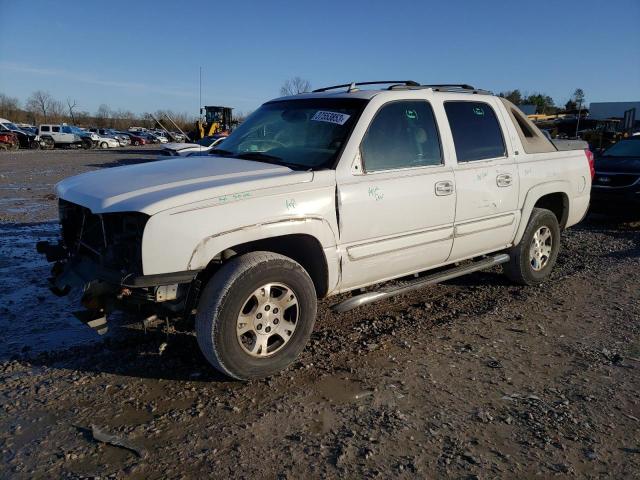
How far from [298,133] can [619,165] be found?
8.00m

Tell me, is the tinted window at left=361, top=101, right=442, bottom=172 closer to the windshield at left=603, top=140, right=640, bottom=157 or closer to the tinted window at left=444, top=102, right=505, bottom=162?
the tinted window at left=444, top=102, right=505, bottom=162

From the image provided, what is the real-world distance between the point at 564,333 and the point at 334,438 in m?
2.50

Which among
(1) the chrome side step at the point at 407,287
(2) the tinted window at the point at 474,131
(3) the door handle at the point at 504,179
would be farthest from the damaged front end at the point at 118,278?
(3) the door handle at the point at 504,179

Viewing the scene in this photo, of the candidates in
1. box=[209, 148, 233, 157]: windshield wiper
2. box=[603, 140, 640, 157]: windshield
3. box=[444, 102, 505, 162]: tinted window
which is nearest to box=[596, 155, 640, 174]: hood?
box=[603, 140, 640, 157]: windshield

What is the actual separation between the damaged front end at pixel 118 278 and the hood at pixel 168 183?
0.28 feet

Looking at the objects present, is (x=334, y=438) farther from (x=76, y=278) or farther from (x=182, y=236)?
(x=76, y=278)

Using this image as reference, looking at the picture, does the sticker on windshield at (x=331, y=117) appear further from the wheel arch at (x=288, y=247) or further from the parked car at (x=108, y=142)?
the parked car at (x=108, y=142)

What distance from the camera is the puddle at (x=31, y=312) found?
12.9ft

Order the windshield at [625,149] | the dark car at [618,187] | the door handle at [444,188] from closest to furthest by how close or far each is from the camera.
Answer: the door handle at [444,188] < the dark car at [618,187] < the windshield at [625,149]

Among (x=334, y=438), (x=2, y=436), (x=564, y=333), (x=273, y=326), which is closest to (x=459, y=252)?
(x=564, y=333)

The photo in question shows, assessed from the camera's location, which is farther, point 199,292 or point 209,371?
point 209,371

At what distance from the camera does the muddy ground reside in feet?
8.39

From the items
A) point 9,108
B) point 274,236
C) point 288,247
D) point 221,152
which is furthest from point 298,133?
point 9,108

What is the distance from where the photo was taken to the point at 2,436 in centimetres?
272
